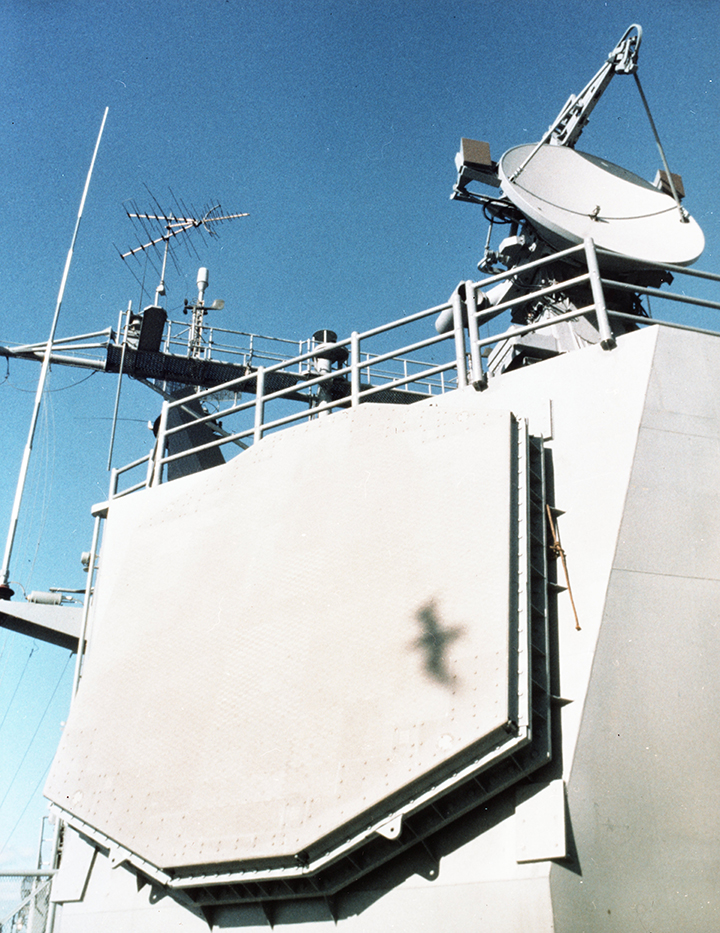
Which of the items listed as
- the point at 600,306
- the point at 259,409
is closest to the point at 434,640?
the point at 600,306

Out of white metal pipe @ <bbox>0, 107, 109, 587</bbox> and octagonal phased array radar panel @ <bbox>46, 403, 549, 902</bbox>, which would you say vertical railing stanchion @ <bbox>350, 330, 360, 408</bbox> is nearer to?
octagonal phased array radar panel @ <bbox>46, 403, 549, 902</bbox>

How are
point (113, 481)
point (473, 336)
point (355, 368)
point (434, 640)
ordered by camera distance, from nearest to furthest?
point (434, 640)
point (473, 336)
point (355, 368)
point (113, 481)

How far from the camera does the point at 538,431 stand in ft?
19.9

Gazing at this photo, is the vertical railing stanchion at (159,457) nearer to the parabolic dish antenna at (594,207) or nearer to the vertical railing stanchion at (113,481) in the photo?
the vertical railing stanchion at (113,481)

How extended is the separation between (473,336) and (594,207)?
456 centimetres

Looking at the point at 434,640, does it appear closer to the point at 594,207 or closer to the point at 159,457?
the point at 159,457

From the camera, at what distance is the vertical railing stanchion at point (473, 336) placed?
657 centimetres

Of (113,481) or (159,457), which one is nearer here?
(159,457)

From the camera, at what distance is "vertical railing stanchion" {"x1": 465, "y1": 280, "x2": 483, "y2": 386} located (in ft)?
21.5

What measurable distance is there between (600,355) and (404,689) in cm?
299

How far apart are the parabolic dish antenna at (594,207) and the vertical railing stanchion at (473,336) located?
2.76m

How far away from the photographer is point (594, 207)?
1011 cm

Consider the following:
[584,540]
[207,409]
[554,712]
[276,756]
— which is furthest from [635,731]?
[207,409]

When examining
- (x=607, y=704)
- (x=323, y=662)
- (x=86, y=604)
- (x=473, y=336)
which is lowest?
(x=607, y=704)
